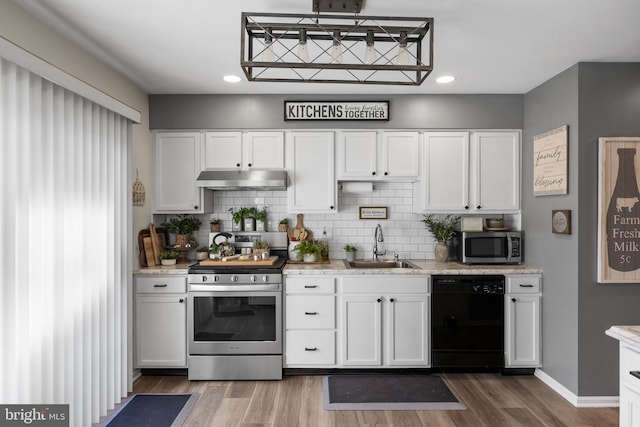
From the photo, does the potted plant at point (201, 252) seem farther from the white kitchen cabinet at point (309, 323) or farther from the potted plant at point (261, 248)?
the white kitchen cabinet at point (309, 323)

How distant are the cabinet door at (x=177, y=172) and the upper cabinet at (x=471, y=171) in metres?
2.22

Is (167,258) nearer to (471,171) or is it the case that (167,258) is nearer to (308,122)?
(308,122)

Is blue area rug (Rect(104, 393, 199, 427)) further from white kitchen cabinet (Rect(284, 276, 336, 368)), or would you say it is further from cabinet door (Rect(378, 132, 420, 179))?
cabinet door (Rect(378, 132, 420, 179))

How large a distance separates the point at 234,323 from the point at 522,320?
8.38 feet

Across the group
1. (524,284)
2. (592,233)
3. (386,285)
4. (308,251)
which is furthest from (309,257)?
(592,233)

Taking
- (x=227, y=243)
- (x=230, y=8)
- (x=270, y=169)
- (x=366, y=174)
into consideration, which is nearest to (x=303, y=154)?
(x=270, y=169)

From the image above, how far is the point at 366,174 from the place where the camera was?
3773mm

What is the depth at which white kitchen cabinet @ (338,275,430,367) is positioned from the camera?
3.43 m

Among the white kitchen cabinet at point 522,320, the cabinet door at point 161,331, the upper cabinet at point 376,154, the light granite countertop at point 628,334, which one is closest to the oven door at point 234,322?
the cabinet door at point 161,331

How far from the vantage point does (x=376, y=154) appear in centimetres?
378

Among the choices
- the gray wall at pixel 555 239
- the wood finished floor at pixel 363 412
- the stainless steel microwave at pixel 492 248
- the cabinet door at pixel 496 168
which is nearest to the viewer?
the wood finished floor at pixel 363 412

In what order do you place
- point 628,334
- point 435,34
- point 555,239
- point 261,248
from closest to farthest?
point 628,334
point 435,34
point 555,239
point 261,248

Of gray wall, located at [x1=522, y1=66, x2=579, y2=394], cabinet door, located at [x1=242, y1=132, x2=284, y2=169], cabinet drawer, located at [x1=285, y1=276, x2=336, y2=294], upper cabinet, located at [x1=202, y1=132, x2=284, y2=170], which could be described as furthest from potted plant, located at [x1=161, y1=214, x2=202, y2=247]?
gray wall, located at [x1=522, y1=66, x2=579, y2=394]

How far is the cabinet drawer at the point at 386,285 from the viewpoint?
343 cm
